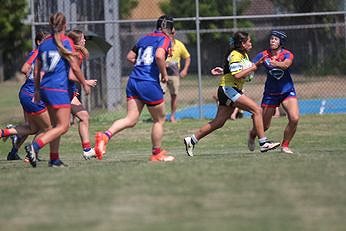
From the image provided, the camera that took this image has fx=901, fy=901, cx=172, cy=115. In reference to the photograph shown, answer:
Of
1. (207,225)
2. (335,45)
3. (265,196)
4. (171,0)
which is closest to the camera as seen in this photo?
(207,225)

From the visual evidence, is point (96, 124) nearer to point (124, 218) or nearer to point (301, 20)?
point (301, 20)

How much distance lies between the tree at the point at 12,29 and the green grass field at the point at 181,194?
31.7 m

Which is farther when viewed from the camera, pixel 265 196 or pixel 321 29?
pixel 321 29

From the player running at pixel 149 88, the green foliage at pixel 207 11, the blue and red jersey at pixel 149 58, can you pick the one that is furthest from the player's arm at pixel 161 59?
the green foliage at pixel 207 11

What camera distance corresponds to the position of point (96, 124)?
66.7 ft

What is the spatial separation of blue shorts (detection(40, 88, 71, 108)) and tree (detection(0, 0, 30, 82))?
33390 mm

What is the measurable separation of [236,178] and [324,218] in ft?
7.54

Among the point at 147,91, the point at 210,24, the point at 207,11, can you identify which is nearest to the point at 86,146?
the point at 147,91

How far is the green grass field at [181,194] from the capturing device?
23.2 ft

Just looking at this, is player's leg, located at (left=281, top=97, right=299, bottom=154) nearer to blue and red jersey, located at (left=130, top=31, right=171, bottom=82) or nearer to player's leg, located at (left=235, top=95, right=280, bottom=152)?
player's leg, located at (left=235, top=95, right=280, bottom=152)

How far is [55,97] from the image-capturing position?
11.0 metres

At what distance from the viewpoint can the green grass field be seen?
7062 millimetres

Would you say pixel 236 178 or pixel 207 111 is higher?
pixel 236 178

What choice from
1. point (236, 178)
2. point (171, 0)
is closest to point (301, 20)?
point (171, 0)
